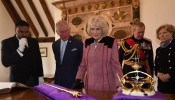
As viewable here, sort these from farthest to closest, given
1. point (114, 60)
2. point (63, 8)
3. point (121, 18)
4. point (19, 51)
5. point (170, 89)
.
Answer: point (63, 8) → point (121, 18) → point (170, 89) → point (19, 51) → point (114, 60)

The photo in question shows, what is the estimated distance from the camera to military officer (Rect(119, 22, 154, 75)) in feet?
6.98

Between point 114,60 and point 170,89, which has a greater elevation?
point 114,60

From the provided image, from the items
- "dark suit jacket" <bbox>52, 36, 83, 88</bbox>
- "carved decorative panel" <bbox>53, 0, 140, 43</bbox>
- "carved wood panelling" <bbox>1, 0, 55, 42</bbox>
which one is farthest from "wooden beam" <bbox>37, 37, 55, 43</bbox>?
"dark suit jacket" <bbox>52, 36, 83, 88</bbox>

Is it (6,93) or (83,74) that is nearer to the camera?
(6,93)

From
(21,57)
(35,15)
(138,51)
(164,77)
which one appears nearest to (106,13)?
(138,51)

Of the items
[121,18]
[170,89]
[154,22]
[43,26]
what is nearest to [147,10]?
[154,22]

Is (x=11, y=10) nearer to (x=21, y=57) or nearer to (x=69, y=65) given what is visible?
(x=21, y=57)

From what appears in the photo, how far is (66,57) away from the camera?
197 centimetres

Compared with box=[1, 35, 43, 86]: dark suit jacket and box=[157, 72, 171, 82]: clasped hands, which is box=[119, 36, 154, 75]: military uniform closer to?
box=[157, 72, 171, 82]: clasped hands

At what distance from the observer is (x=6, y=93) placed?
1.12 meters

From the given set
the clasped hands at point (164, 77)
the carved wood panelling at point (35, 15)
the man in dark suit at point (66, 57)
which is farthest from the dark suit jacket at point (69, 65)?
the carved wood panelling at point (35, 15)

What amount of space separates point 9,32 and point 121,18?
17.0ft

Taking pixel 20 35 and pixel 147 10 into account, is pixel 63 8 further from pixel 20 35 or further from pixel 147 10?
pixel 20 35

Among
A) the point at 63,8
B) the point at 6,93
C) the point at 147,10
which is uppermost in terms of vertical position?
the point at 63,8
